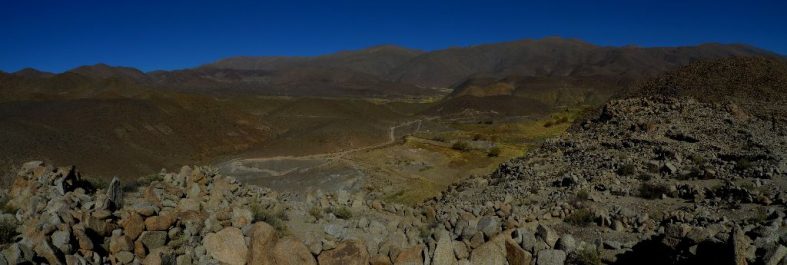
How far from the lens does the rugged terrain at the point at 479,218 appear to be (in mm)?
7594

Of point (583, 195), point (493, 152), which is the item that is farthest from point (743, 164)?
point (493, 152)

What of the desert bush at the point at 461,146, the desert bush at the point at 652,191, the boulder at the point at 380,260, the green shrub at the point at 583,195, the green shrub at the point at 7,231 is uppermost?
the green shrub at the point at 7,231

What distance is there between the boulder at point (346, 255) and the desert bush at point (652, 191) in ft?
24.7

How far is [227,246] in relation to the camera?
27.4ft

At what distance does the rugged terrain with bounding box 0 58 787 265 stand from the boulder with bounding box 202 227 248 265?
2 centimetres

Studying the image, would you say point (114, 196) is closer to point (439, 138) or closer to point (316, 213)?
point (316, 213)

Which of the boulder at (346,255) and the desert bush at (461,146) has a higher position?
the boulder at (346,255)

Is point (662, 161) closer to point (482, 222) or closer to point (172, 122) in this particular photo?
point (482, 222)

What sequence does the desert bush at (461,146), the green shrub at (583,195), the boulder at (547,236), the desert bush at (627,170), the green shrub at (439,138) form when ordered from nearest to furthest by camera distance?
the boulder at (547,236) → the green shrub at (583,195) → the desert bush at (627,170) → the desert bush at (461,146) → the green shrub at (439,138)

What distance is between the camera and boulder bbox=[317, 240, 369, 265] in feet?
27.4

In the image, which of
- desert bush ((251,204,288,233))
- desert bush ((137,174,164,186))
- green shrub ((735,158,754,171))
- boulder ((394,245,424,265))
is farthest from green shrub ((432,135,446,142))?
boulder ((394,245,424,265))

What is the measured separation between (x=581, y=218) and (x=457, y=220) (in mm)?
2514

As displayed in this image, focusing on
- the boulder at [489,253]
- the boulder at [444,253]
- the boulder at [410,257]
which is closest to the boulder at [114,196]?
the boulder at [410,257]

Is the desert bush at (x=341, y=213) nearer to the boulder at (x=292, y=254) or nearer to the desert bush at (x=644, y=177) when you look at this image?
the boulder at (x=292, y=254)
